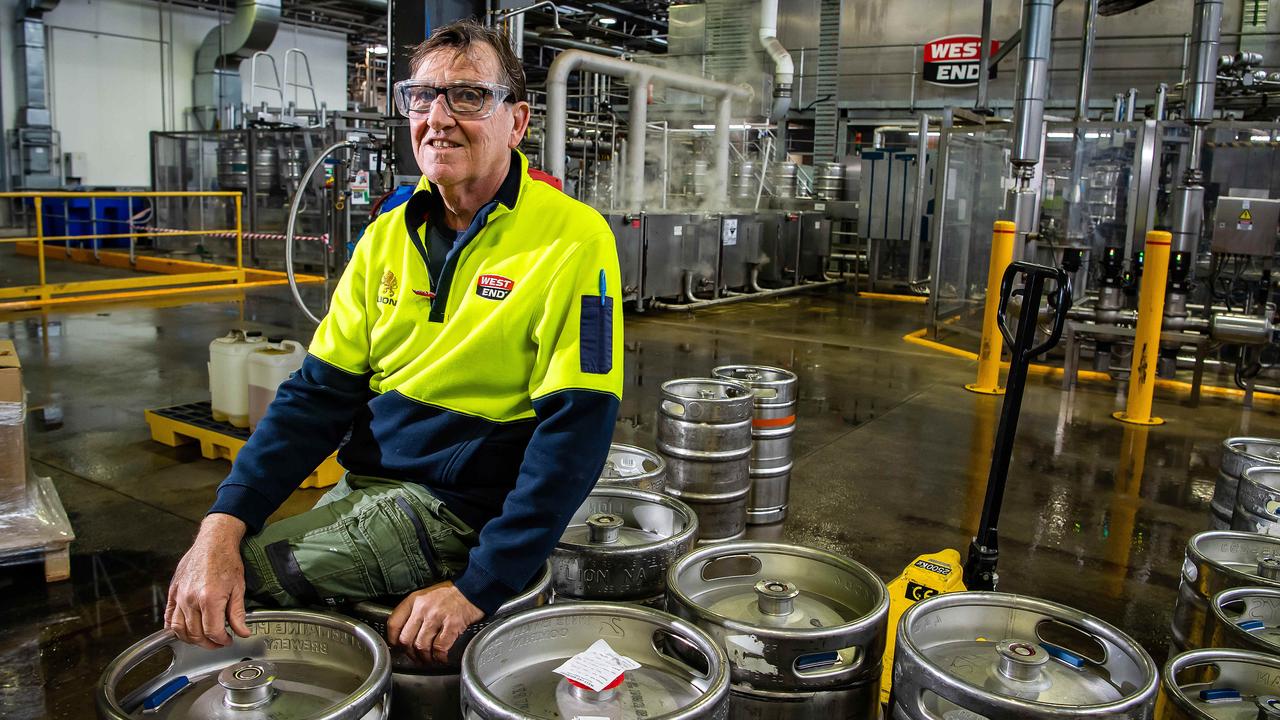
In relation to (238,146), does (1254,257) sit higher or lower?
lower

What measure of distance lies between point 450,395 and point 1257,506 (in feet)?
7.71

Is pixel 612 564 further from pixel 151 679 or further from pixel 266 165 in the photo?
pixel 266 165

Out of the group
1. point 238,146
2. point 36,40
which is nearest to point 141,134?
point 36,40

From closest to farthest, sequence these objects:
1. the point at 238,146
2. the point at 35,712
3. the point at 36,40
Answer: the point at 35,712 < the point at 238,146 < the point at 36,40

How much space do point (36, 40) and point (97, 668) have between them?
56.4 feet

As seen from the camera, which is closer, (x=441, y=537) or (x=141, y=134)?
(x=441, y=537)

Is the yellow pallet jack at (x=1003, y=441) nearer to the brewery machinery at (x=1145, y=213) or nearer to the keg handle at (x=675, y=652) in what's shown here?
the keg handle at (x=675, y=652)

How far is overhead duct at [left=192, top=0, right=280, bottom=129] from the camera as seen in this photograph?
52.3 feet

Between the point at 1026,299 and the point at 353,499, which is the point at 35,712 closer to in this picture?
the point at 353,499

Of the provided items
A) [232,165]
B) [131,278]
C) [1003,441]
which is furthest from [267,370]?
[232,165]

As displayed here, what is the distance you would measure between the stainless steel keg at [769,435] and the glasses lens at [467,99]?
6.48ft

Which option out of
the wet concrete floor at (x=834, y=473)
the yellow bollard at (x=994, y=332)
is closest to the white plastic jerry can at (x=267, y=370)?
the wet concrete floor at (x=834, y=473)

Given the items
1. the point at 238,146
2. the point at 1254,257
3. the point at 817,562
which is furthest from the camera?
the point at 238,146

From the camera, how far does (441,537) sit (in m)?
1.94
